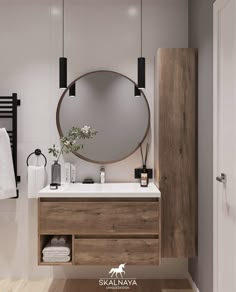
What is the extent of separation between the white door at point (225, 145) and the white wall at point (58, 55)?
94 cm

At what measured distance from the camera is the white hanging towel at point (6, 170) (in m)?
2.93

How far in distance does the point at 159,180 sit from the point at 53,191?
86 centimetres

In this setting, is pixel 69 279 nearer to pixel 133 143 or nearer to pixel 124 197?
pixel 124 197

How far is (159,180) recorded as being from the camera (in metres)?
2.84

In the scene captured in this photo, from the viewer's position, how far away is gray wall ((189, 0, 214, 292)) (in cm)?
245

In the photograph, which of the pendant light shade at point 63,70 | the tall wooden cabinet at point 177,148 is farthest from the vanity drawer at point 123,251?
the pendant light shade at point 63,70

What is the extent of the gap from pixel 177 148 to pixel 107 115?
0.72 meters

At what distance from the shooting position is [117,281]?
122 inches

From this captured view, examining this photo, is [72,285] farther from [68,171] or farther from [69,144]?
[69,144]

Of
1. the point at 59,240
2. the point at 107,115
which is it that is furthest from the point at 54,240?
the point at 107,115

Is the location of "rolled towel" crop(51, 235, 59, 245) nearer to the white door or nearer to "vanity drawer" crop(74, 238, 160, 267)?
"vanity drawer" crop(74, 238, 160, 267)

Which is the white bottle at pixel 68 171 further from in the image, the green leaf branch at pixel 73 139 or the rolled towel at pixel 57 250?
the rolled towel at pixel 57 250

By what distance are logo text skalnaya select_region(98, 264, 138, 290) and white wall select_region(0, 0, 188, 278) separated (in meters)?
0.08

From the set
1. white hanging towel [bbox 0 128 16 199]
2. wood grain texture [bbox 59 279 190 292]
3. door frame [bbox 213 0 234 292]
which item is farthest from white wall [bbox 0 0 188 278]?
door frame [bbox 213 0 234 292]
